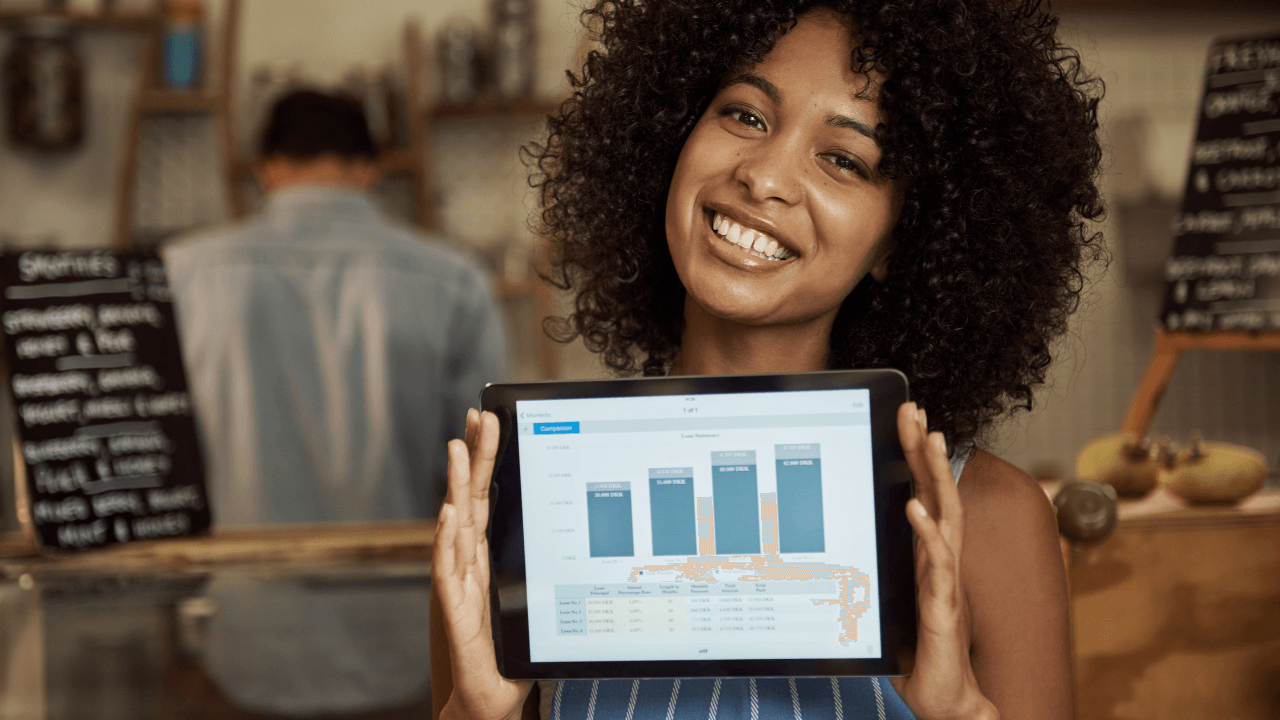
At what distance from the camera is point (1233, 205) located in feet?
6.29

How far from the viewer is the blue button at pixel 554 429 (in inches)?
29.2

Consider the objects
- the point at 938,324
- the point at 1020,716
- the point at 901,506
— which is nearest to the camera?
the point at 901,506

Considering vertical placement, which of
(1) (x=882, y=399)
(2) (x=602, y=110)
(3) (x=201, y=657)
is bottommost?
(3) (x=201, y=657)

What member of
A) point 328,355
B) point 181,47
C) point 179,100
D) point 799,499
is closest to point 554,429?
point 799,499

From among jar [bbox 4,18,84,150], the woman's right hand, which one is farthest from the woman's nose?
jar [bbox 4,18,84,150]

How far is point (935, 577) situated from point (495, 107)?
9.46ft

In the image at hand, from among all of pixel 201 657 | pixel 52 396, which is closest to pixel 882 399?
pixel 201 657

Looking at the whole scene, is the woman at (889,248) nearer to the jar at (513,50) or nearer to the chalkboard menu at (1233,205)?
the chalkboard menu at (1233,205)

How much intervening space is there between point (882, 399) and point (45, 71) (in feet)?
10.9

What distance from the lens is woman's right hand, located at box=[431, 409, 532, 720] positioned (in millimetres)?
735

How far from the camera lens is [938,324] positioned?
0.92 m

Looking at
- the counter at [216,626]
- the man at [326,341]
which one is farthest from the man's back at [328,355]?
the counter at [216,626]

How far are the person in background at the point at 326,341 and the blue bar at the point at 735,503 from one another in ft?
4.75

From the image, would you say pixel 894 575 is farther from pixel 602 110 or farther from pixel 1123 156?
pixel 1123 156
